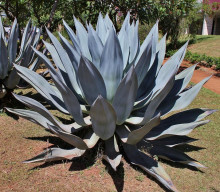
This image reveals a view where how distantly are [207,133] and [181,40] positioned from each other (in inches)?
693

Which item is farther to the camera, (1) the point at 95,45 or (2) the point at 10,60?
(2) the point at 10,60

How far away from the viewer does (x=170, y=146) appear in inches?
126

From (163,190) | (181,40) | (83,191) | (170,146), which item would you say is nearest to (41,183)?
(83,191)

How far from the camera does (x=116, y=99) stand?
2777mm

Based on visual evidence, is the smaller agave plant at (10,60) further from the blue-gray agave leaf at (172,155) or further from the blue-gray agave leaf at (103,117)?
the blue-gray agave leaf at (172,155)

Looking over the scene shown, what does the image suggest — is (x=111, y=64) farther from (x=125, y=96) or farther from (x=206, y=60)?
(x=206, y=60)

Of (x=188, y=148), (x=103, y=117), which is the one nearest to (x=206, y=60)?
(x=188, y=148)

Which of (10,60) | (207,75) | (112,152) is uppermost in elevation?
(10,60)

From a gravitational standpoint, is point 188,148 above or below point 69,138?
below

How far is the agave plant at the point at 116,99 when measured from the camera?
8.84 feet

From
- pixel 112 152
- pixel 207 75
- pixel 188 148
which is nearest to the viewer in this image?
pixel 112 152

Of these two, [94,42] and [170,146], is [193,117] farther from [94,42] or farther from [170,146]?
[94,42]

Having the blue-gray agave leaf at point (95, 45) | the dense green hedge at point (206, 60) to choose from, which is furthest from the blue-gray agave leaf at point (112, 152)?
the dense green hedge at point (206, 60)

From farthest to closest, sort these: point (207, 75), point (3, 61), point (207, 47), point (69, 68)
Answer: point (207, 47), point (207, 75), point (3, 61), point (69, 68)
